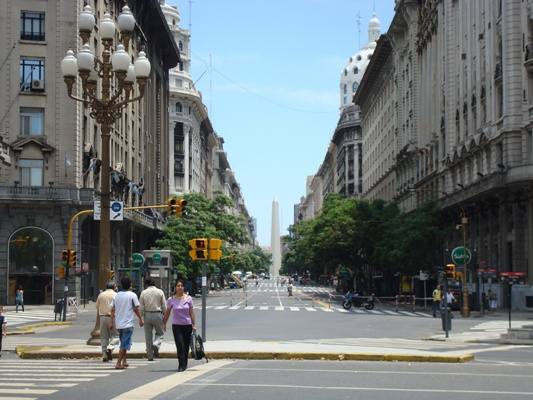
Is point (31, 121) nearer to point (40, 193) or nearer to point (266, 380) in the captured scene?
point (40, 193)

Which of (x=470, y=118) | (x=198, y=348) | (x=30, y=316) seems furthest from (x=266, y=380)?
(x=470, y=118)

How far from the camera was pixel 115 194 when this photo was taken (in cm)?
7244

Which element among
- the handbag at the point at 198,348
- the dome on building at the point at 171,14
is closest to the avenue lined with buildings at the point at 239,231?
the handbag at the point at 198,348

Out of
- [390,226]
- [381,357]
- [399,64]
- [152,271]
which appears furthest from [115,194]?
[381,357]

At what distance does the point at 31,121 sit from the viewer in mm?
60469

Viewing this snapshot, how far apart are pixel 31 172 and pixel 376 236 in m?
33.7

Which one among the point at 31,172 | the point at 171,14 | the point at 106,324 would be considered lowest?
the point at 106,324

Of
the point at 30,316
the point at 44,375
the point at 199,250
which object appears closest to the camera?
the point at 44,375

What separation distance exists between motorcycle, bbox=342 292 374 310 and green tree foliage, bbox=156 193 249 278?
72.6 feet

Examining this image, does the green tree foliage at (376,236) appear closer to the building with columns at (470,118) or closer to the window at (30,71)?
the building with columns at (470,118)

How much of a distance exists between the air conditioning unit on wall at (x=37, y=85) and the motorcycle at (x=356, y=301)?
25021 millimetres

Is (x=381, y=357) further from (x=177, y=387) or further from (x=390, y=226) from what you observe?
(x=390, y=226)

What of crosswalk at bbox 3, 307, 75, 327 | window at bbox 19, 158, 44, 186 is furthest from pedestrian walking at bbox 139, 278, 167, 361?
window at bbox 19, 158, 44, 186

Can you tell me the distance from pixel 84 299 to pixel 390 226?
2659 cm
